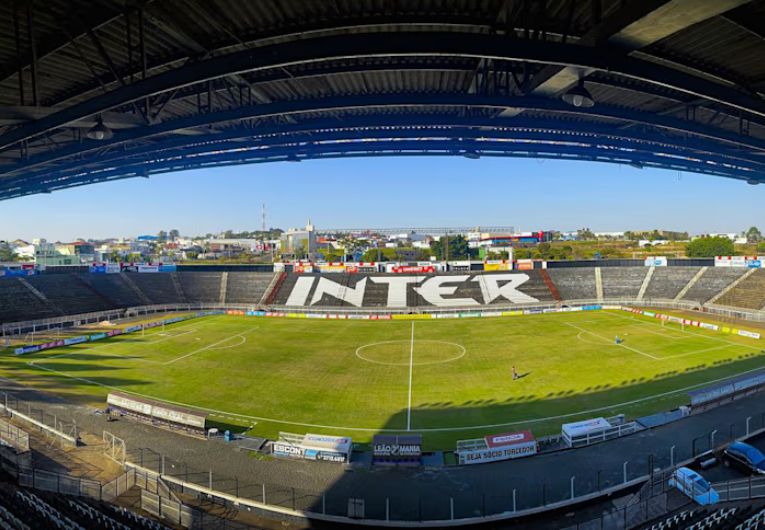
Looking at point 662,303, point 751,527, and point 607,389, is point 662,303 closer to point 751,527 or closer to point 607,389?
point 607,389

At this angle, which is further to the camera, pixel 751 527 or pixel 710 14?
pixel 751 527

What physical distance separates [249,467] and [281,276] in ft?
203

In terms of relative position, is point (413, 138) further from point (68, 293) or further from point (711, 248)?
point (711, 248)

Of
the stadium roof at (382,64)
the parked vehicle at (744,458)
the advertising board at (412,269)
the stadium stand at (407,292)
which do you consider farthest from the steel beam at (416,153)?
the advertising board at (412,269)

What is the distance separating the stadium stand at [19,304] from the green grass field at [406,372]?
54.9ft

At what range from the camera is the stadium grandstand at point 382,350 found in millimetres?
10328

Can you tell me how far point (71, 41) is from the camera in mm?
10523

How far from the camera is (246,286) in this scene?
77375 mm

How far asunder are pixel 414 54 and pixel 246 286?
73.3 m

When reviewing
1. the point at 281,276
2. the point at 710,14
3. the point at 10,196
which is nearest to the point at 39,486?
the point at 710,14

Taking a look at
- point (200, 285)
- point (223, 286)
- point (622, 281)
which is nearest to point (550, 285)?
point (622, 281)

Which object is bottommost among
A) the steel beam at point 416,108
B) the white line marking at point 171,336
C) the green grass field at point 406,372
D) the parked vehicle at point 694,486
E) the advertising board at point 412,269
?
the white line marking at point 171,336

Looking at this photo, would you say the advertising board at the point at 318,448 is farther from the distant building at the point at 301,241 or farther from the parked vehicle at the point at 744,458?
the distant building at the point at 301,241

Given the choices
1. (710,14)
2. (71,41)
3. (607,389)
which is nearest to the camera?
(710,14)
